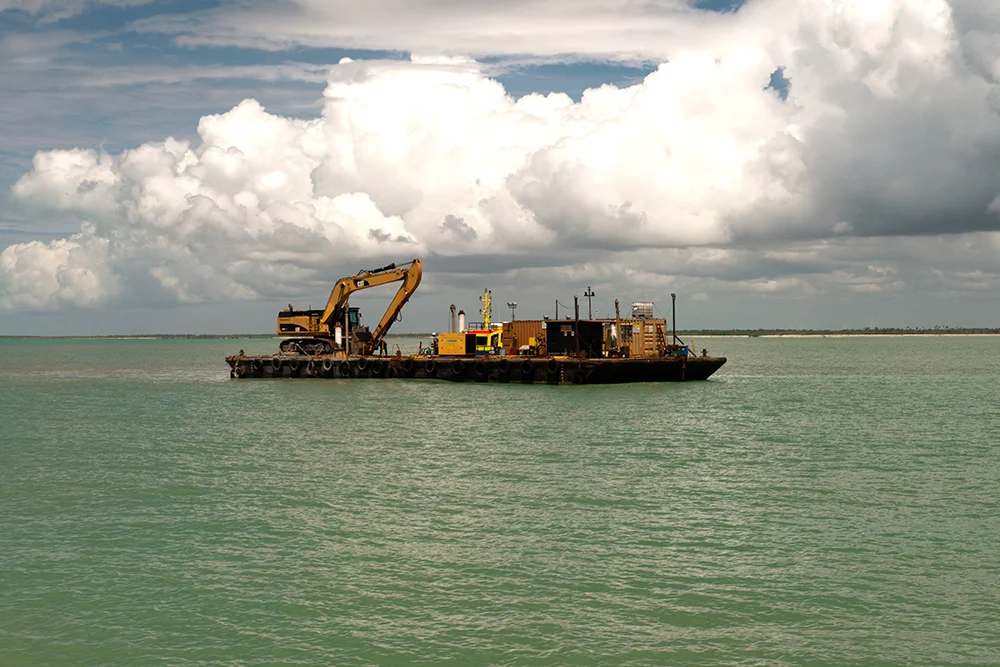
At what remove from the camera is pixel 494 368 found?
7381cm

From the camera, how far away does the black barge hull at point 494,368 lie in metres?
68.9

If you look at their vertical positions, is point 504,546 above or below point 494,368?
below

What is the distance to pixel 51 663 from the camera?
13953 mm

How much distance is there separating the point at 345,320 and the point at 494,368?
1721cm

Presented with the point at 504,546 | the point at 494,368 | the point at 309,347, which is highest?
the point at 309,347

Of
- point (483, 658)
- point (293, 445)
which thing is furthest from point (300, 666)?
point (293, 445)

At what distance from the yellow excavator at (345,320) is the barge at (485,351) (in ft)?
0.30

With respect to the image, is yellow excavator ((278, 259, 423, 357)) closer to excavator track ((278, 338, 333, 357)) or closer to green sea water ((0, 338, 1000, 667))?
excavator track ((278, 338, 333, 357))

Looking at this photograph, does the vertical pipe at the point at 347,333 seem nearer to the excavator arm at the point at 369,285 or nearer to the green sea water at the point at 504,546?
the excavator arm at the point at 369,285

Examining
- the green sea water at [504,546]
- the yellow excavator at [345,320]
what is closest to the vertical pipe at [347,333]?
the yellow excavator at [345,320]

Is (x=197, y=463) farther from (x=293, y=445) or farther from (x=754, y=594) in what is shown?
(x=754, y=594)

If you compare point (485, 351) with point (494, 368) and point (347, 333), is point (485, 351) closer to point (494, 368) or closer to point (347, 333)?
point (494, 368)

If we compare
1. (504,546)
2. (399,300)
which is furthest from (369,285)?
(504,546)

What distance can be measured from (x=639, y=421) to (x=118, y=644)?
34985 mm
